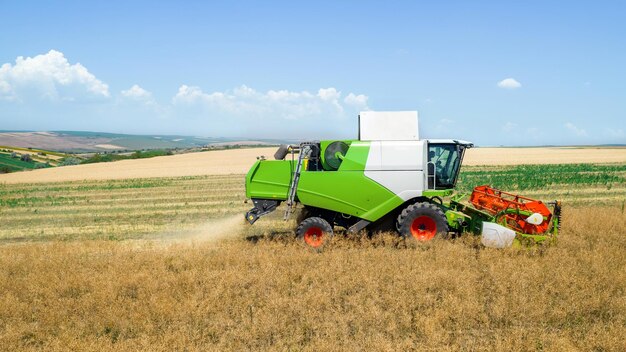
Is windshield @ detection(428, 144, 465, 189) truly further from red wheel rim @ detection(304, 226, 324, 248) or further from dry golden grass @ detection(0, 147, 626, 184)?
dry golden grass @ detection(0, 147, 626, 184)

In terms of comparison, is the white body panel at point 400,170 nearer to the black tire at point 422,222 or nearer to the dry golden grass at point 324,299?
the black tire at point 422,222

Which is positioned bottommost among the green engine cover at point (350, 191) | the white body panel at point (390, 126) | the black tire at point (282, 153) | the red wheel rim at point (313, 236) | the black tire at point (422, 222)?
the red wheel rim at point (313, 236)

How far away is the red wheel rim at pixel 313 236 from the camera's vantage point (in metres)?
10.2

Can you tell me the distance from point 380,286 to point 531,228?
14.0 feet

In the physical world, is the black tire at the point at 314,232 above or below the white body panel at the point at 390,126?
below

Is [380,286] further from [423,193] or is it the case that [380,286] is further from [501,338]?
[423,193]

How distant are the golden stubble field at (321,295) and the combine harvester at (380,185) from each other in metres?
0.51

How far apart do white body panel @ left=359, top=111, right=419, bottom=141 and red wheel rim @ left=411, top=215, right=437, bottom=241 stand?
1.78 m

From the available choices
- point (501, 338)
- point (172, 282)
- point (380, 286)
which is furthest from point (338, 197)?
point (501, 338)

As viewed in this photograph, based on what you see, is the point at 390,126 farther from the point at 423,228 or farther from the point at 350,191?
the point at 423,228

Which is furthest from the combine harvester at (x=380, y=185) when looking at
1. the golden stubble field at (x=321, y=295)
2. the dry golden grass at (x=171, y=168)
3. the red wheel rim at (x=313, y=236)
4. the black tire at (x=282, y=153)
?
the dry golden grass at (x=171, y=168)

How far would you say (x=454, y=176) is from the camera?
10.6 metres

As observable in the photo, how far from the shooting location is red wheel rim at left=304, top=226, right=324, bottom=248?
403 inches

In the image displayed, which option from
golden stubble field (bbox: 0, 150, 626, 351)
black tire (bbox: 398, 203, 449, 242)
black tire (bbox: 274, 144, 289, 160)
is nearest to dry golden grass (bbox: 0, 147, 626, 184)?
black tire (bbox: 274, 144, 289, 160)
